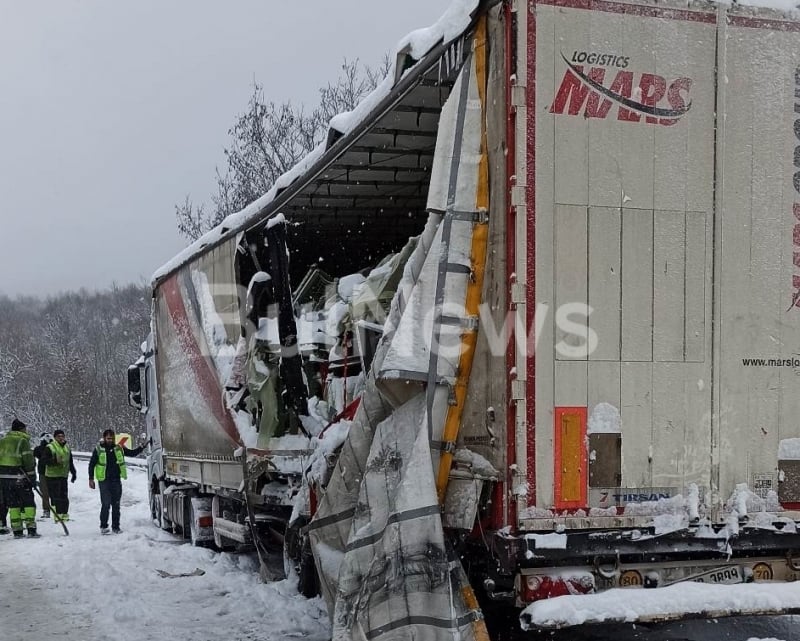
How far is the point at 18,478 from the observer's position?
44.6ft

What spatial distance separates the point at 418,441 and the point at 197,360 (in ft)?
19.4

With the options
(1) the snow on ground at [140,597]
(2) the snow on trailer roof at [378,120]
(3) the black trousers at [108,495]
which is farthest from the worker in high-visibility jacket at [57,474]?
(2) the snow on trailer roof at [378,120]

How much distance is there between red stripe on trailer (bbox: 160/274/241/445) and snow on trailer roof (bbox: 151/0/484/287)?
1203mm

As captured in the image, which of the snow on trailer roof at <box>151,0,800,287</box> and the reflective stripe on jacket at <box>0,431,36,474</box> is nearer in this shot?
the snow on trailer roof at <box>151,0,800,287</box>

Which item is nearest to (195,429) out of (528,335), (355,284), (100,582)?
(100,582)

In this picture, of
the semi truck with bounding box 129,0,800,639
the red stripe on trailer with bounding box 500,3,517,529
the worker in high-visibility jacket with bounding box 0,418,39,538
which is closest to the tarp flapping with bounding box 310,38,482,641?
the semi truck with bounding box 129,0,800,639

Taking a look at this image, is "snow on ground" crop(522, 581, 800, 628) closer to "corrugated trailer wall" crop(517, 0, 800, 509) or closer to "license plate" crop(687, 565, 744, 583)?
"license plate" crop(687, 565, 744, 583)

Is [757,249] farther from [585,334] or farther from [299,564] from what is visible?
[299,564]

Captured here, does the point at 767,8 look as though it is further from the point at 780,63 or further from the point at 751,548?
the point at 751,548

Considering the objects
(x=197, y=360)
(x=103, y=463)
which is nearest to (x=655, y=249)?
(x=197, y=360)

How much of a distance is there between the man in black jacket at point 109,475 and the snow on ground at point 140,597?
1.42 m

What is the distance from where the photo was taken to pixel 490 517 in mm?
4508

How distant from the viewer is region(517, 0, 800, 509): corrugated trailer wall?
444 centimetres

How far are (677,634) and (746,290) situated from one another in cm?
260
